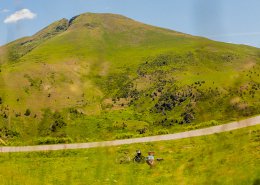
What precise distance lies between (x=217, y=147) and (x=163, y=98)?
406ft

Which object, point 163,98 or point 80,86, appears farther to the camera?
point 80,86

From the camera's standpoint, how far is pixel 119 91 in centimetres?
15038

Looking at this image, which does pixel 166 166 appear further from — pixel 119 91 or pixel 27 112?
pixel 119 91

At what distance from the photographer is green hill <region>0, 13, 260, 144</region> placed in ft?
362

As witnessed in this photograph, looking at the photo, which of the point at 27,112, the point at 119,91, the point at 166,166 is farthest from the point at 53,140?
the point at 119,91

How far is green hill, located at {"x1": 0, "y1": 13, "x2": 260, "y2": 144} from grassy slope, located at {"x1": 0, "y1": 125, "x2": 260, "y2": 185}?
47438 mm

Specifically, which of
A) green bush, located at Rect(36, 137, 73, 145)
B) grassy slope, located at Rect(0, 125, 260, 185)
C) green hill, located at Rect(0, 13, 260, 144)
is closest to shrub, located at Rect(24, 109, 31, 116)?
green hill, located at Rect(0, 13, 260, 144)

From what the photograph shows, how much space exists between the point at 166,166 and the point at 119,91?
400 feet

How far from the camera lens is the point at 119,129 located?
109188 millimetres

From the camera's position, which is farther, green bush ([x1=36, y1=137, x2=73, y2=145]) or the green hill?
the green hill

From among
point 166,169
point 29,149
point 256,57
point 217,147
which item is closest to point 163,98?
point 256,57

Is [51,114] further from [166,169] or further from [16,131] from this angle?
[166,169]

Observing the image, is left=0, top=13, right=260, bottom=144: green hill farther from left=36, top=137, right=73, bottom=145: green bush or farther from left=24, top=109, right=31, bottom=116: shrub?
left=36, top=137, right=73, bottom=145: green bush

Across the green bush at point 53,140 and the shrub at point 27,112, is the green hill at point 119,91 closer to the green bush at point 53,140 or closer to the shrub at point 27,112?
the shrub at point 27,112
